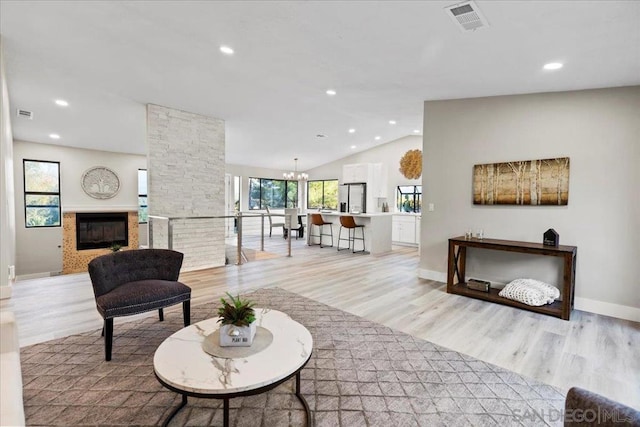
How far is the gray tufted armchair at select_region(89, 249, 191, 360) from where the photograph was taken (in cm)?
239

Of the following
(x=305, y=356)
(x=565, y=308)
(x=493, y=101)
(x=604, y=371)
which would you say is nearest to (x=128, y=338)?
(x=305, y=356)

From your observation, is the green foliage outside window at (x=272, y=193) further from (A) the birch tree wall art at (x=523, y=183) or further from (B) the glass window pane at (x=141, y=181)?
(A) the birch tree wall art at (x=523, y=183)

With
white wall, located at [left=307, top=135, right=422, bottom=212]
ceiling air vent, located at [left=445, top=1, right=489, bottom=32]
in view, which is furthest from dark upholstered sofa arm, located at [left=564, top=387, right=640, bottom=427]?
white wall, located at [left=307, top=135, right=422, bottom=212]

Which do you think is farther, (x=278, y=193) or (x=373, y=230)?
(x=278, y=193)

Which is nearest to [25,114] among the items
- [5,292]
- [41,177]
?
[41,177]

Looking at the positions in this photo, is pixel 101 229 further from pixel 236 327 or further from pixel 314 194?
pixel 236 327

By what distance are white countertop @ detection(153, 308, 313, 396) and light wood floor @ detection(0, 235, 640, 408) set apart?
154cm

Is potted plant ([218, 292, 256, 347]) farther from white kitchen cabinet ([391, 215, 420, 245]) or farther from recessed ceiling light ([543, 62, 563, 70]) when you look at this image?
white kitchen cabinet ([391, 215, 420, 245])

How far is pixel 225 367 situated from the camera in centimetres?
158

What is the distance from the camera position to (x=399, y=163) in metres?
9.19

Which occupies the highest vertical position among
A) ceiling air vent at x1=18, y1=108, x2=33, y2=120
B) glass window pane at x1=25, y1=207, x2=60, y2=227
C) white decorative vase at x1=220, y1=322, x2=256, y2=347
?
ceiling air vent at x1=18, y1=108, x2=33, y2=120

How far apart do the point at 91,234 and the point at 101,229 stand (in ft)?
0.80

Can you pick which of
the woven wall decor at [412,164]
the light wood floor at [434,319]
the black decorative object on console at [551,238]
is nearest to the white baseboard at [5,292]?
the light wood floor at [434,319]

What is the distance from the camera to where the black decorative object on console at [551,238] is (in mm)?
3659
